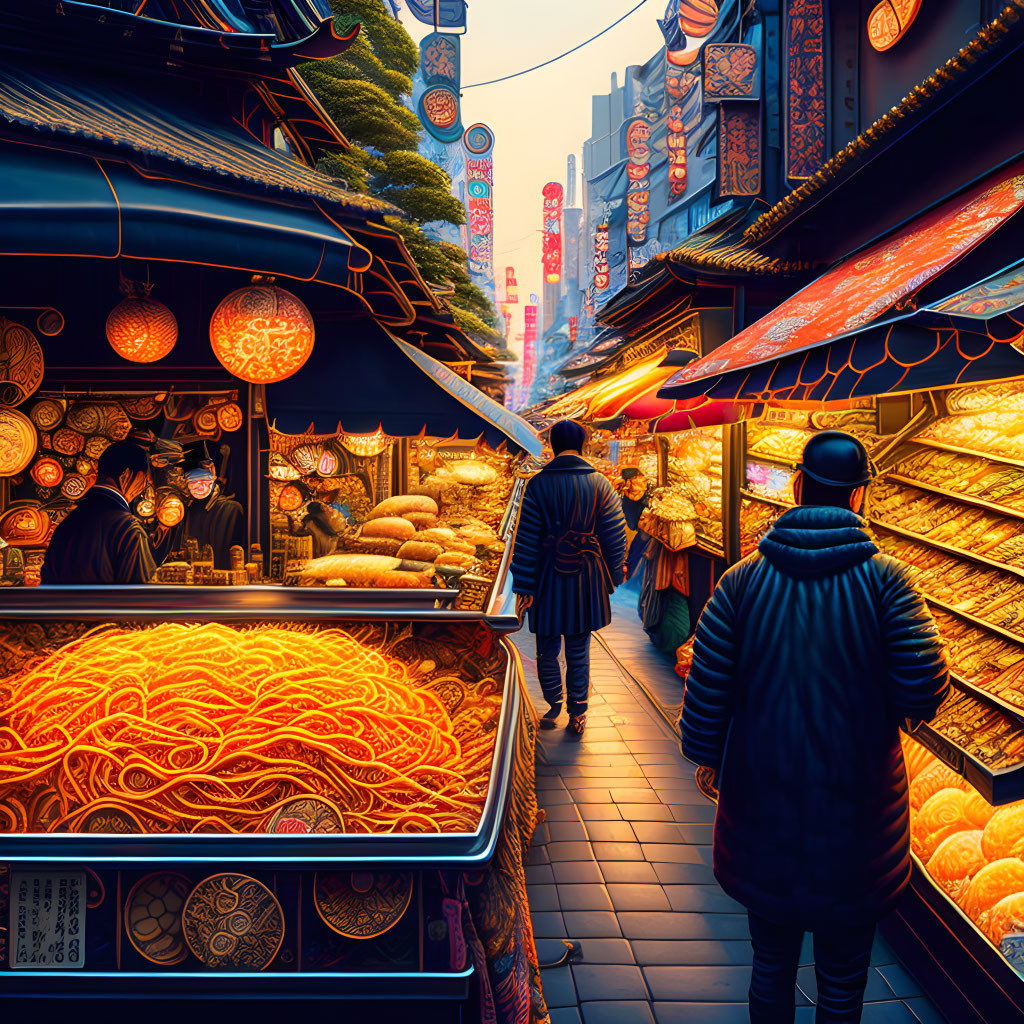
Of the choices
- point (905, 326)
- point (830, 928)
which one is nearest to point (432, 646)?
point (830, 928)

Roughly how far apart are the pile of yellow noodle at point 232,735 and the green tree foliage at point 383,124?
10.8 m

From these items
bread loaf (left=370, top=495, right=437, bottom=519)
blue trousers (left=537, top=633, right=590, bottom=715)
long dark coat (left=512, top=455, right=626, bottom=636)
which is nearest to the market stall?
long dark coat (left=512, top=455, right=626, bottom=636)

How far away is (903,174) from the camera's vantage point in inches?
220

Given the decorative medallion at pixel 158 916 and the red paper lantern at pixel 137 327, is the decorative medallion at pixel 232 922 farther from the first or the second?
the red paper lantern at pixel 137 327

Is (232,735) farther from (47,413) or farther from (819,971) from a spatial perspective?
(47,413)

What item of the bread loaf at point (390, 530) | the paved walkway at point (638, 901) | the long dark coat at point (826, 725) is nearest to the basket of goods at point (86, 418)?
the bread loaf at point (390, 530)

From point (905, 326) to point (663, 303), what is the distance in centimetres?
718

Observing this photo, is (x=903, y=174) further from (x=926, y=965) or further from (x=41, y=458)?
(x=41, y=458)

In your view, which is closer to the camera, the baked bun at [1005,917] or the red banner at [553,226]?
the baked bun at [1005,917]

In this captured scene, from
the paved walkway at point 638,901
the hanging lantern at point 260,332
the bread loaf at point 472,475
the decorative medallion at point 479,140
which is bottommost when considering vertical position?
the paved walkway at point 638,901

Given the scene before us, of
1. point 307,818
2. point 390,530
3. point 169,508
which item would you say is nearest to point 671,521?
point 390,530

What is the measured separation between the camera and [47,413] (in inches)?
263

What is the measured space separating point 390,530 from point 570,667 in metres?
1.95

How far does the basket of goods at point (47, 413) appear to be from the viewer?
6680 millimetres
